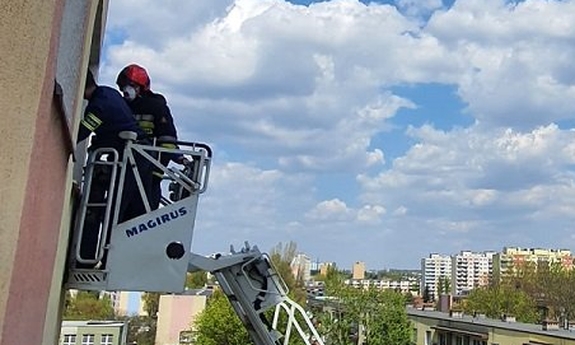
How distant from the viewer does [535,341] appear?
27844 millimetres

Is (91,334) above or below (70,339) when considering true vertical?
above

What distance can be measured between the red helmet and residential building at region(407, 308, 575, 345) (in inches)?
980

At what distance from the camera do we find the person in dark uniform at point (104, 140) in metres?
4.02

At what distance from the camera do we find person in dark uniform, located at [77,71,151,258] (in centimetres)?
402

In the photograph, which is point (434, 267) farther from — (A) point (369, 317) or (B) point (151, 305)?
(A) point (369, 317)

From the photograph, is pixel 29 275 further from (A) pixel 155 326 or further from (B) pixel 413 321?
(A) pixel 155 326

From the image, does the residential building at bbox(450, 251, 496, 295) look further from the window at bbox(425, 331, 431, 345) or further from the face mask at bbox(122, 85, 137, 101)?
the face mask at bbox(122, 85, 137, 101)

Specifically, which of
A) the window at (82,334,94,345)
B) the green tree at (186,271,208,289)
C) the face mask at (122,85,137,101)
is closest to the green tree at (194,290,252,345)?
the window at (82,334,94,345)

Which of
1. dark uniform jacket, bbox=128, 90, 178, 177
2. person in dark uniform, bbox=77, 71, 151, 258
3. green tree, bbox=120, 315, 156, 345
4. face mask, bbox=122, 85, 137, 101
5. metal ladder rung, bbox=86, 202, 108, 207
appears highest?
face mask, bbox=122, 85, 137, 101

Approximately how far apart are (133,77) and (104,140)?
2.49 ft

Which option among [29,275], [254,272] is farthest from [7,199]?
[254,272]

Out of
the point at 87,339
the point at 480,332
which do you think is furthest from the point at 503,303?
the point at 87,339

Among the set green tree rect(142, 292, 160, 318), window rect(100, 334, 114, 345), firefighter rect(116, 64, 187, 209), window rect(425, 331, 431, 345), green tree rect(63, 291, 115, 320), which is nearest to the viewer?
firefighter rect(116, 64, 187, 209)

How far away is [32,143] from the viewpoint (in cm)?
210
